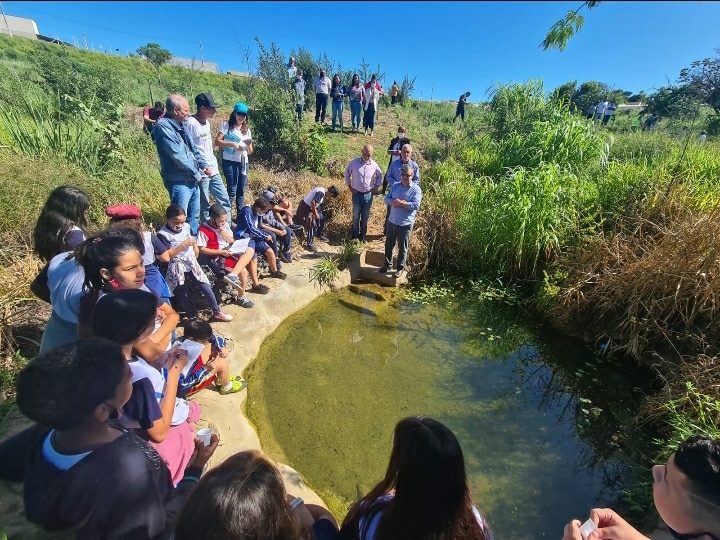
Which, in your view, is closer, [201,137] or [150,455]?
[150,455]

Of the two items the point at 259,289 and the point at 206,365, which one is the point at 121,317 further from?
the point at 259,289

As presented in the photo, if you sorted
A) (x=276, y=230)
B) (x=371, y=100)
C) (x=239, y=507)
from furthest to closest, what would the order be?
(x=371, y=100), (x=276, y=230), (x=239, y=507)

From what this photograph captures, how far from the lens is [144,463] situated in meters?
1.41

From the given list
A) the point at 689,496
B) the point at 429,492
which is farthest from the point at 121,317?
the point at 689,496

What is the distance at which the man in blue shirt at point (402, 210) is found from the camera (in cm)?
490

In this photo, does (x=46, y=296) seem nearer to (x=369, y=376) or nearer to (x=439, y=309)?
(x=369, y=376)

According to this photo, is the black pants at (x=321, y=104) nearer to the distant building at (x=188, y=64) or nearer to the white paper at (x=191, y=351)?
the white paper at (x=191, y=351)

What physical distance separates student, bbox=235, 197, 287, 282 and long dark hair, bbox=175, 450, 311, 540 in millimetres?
3677

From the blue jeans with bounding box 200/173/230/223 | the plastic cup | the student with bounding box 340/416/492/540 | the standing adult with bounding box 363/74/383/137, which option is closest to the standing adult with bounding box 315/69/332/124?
the standing adult with bounding box 363/74/383/137

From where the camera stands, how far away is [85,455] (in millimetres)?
1341

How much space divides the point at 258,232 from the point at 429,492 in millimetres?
3856

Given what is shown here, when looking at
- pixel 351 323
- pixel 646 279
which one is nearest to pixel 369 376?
pixel 351 323

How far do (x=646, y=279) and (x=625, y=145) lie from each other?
24.5 feet

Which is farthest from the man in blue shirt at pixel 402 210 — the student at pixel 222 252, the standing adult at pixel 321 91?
the standing adult at pixel 321 91
